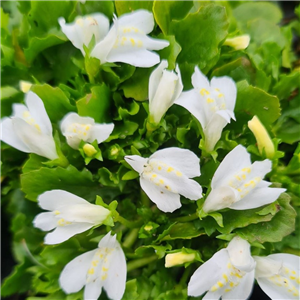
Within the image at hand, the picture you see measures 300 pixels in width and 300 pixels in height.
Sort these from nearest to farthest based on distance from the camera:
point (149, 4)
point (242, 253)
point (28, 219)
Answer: point (242, 253) < point (149, 4) < point (28, 219)

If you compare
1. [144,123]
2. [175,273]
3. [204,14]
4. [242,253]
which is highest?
[204,14]

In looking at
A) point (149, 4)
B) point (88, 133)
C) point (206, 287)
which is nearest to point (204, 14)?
point (149, 4)

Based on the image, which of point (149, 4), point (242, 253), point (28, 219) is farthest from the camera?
point (28, 219)

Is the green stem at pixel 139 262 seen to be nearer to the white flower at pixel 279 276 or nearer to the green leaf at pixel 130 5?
the white flower at pixel 279 276

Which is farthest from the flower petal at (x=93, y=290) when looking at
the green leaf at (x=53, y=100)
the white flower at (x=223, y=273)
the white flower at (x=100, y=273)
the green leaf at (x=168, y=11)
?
the green leaf at (x=168, y=11)

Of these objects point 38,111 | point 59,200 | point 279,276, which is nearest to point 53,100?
point 38,111

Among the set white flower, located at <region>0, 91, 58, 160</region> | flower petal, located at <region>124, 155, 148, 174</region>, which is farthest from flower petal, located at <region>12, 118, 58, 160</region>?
flower petal, located at <region>124, 155, 148, 174</region>

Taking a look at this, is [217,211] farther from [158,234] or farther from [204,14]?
[204,14]
